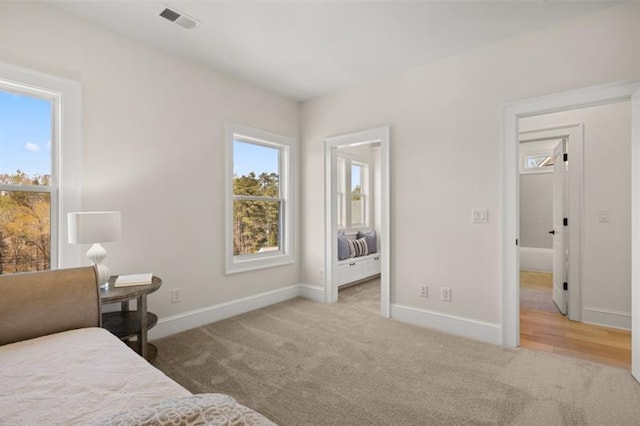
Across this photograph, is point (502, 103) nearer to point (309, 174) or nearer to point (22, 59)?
point (309, 174)

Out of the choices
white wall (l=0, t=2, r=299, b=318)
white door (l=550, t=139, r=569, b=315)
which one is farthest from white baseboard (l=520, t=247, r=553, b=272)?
white wall (l=0, t=2, r=299, b=318)

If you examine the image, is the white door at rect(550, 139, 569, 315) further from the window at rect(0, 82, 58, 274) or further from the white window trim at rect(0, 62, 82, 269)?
the window at rect(0, 82, 58, 274)

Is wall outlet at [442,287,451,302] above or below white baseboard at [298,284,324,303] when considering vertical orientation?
above

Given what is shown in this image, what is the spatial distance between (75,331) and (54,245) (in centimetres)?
106

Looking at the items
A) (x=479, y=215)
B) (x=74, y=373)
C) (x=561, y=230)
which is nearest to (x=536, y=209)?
(x=561, y=230)

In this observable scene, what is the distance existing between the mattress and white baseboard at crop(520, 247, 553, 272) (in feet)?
22.7

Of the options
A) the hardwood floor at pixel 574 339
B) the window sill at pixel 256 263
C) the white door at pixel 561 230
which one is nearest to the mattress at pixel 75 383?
the window sill at pixel 256 263

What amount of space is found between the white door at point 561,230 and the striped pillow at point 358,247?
2.63 metres

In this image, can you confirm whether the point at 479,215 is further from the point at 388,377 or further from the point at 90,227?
the point at 90,227

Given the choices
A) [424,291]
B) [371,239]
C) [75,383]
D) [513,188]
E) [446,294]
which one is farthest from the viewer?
[371,239]

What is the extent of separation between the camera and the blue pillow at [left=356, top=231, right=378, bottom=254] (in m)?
5.57

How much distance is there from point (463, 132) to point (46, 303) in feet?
11.2

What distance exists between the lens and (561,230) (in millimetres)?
3568

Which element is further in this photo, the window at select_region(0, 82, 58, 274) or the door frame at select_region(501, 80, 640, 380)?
the door frame at select_region(501, 80, 640, 380)
